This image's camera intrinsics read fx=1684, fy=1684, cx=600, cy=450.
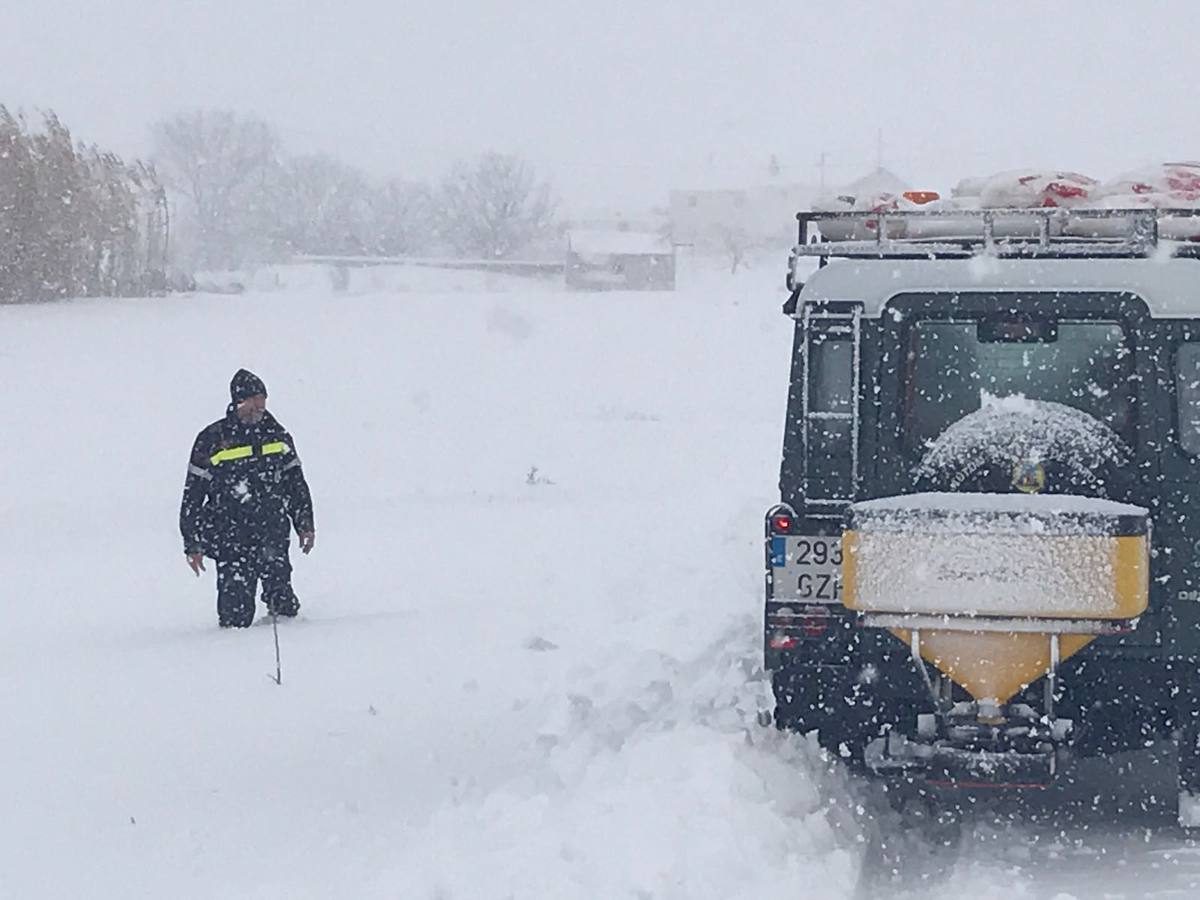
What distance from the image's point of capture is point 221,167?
10469cm

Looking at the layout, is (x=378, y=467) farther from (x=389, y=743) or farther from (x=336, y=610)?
(x=389, y=743)

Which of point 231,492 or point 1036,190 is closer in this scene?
point 1036,190

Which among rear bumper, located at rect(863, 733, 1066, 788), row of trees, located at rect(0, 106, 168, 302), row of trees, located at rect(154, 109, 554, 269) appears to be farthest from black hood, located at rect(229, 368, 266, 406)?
row of trees, located at rect(154, 109, 554, 269)

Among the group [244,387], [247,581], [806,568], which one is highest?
[244,387]

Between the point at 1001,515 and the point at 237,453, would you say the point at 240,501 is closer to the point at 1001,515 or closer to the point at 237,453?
the point at 237,453

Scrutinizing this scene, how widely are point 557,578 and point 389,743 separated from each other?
5.60 metres

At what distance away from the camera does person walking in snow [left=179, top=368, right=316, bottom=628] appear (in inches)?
406

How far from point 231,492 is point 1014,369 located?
5184 mm

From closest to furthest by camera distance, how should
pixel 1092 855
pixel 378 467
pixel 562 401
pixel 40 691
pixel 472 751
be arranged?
1. pixel 1092 855
2. pixel 472 751
3. pixel 40 691
4. pixel 378 467
5. pixel 562 401

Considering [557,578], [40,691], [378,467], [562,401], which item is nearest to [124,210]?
[562,401]

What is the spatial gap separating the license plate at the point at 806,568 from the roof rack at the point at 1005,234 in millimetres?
1267

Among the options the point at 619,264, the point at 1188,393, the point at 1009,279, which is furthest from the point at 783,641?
the point at 619,264

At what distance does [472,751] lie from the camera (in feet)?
25.4

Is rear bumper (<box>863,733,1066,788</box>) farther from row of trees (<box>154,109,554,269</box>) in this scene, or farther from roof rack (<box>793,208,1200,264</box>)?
row of trees (<box>154,109,554,269</box>)
